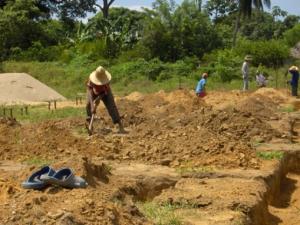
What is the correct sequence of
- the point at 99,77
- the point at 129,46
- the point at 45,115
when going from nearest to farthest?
the point at 99,77 < the point at 45,115 < the point at 129,46

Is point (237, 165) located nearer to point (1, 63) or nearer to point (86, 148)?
point (86, 148)

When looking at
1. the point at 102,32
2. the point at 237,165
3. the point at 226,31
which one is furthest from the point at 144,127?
the point at 226,31

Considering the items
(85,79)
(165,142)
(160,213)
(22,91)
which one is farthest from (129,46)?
(160,213)

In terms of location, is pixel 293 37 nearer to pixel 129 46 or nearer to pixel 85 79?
pixel 129 46

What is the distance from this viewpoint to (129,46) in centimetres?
3656

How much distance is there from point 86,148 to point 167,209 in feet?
11.6

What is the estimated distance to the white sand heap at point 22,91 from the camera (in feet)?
Result: 78.5

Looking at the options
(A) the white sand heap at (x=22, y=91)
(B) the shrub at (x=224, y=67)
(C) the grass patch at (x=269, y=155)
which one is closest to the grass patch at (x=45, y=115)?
(A) the white sand heap at (x=22, y=91)

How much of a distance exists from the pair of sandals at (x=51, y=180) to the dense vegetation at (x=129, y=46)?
69.8ft

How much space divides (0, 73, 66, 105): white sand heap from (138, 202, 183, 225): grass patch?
17584 mm

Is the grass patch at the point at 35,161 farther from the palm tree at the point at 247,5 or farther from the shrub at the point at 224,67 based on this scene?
the palm tree at the point at 247,5

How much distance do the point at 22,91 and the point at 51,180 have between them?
1986 centimetres

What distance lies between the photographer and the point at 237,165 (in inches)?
339

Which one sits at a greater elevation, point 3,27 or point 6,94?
point 3,27
